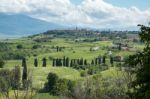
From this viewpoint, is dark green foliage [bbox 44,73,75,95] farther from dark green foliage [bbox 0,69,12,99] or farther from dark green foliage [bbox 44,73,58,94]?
→ dark green foliage [bbox 0,69,12,99]

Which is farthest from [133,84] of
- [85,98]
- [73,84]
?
[73,84]

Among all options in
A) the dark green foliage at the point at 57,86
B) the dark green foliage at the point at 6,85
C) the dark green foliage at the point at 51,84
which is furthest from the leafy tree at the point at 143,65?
the dark green foliage at the point at 51,84

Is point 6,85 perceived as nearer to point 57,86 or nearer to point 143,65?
point 57,86

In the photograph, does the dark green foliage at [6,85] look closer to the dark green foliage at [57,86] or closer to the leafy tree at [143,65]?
the dark green foliage at [57,86]

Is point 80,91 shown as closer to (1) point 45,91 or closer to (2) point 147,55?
(1) point 45,91

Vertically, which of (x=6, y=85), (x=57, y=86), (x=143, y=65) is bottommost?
(x=57, y=86)

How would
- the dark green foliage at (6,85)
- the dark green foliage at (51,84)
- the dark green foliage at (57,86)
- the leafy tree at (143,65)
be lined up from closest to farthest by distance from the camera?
the leafy tree at (143,65), the dark green foliage at (6,85), the dark green foliage at (57,86), the dark green foliage at (51,84)

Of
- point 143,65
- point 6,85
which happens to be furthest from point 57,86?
point 143,65

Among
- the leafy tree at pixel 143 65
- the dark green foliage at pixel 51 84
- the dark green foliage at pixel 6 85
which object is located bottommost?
the dark green foliage at pixel 51 84

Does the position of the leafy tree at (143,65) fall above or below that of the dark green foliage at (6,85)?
above

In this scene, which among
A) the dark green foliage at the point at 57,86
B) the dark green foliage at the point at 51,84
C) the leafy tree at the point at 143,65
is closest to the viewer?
the leafy tree at the point at 143,65

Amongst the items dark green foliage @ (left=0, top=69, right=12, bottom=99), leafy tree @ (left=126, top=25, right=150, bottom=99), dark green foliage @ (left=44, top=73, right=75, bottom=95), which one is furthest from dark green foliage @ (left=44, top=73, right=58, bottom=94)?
leafy tree @ (left=126, top=25, right=150, bottom=99)

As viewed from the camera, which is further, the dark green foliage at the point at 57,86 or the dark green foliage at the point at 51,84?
the dark green foliage at the point at 51,84
